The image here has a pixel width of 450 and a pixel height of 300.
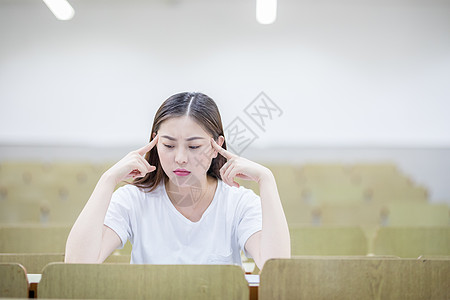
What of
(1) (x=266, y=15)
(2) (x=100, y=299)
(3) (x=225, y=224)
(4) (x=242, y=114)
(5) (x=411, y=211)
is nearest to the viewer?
(2) (x=100, y=299)

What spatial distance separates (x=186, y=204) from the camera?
5.31ft

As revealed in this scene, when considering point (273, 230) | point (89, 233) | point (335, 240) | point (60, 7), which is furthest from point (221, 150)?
point (60, 7)

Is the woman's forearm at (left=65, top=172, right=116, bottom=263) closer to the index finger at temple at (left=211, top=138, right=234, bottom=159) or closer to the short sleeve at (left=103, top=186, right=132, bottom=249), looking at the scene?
the short sleeve at (left=103, top=186, right=132, bottom=249)

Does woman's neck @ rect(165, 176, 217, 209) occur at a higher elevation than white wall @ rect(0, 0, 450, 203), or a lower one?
lower

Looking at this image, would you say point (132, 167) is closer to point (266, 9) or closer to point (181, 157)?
point (181, 157)

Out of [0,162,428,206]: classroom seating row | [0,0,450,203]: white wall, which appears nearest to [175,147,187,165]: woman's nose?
[0,162,428,206]: classroom seating row

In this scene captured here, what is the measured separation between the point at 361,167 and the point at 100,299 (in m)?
3.95

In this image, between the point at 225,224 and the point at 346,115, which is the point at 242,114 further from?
the point at 225,224

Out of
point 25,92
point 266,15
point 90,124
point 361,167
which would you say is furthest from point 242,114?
point 25,92

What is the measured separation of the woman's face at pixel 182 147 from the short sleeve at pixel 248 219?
0.23 metres

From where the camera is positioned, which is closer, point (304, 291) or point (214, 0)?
point (304, 291)

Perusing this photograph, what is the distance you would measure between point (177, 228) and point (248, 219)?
27 cm

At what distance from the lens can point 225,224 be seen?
61.8 inches

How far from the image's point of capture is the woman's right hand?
4.88ft
